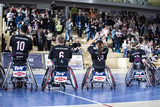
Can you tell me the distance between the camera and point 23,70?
30.5 ft


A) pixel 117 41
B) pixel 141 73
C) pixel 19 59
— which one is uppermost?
pixel 117 41

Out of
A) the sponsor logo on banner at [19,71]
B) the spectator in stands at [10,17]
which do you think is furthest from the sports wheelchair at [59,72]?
the spectator in stands at [10,17]

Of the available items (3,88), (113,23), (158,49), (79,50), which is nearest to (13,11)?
(79,50)

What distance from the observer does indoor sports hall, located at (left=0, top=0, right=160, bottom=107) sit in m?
8.39

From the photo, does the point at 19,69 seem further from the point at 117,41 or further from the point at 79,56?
the point at 117,41

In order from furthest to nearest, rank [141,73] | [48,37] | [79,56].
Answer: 1. [48,37]
2. [79,56]
3. [141,73]

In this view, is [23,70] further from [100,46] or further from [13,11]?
[13,11]

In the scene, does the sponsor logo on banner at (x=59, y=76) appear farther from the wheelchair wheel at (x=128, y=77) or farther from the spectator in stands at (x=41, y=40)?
the spectator in stands at (x=41, y=40)

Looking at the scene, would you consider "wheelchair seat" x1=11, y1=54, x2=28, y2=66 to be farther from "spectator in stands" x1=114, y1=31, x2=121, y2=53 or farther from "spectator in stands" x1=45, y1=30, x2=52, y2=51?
"spectator in stands" x1=114, y1=31, x2=121, y2=53

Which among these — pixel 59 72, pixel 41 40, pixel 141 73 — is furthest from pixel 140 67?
pixel 41 40

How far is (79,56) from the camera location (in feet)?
70.5

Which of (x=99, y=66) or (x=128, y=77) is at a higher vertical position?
Result: (x=99, y=66)

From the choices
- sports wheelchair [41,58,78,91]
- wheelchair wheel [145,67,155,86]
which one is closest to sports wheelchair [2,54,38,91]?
sports wheelchair [41,58,78,91]

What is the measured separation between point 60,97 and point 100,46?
105 inches
